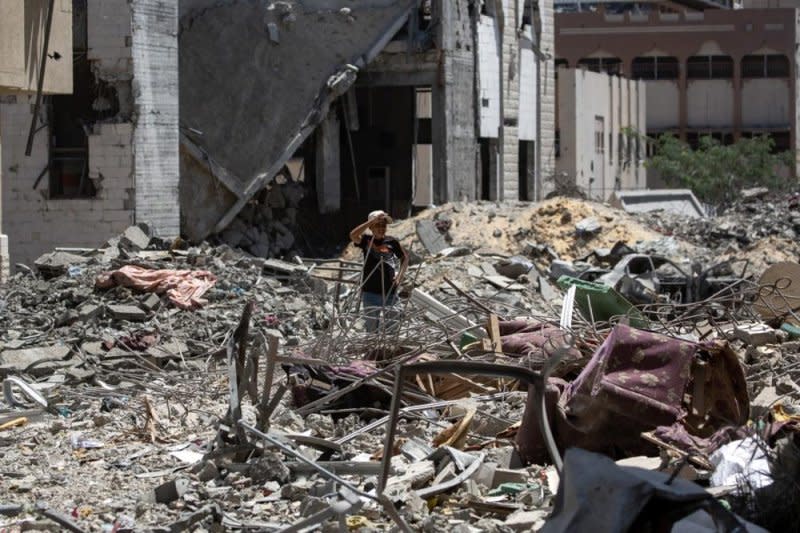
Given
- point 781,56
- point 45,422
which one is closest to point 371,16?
point 45,422

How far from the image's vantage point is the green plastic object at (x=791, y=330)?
10844 mm

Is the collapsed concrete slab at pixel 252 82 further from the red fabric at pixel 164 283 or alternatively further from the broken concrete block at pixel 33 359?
the broken concrete block at pixel 33 359

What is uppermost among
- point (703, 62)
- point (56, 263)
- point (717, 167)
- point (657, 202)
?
point (703, 62)

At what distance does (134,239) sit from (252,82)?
6.56 metres

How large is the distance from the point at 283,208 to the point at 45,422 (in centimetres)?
1687

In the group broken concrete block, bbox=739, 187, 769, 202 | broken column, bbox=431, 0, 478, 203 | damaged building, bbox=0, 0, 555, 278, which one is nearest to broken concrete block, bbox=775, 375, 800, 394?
damaged building, bbox=0, 0, 555, 278

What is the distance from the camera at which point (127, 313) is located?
1508 cm

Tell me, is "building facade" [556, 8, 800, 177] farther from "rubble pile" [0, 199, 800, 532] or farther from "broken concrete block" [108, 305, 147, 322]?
"rubble pile" [0, 199, 800, 532]

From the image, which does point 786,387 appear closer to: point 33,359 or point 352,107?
point 33,359

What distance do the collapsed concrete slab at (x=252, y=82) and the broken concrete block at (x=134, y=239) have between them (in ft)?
10.3

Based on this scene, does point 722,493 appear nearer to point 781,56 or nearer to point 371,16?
point 371,16

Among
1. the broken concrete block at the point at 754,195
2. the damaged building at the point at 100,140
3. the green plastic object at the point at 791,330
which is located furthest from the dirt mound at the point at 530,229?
the green plastic object at the point at 791,330

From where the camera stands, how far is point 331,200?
28.0m

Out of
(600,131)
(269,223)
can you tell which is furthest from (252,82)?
(600,131)
